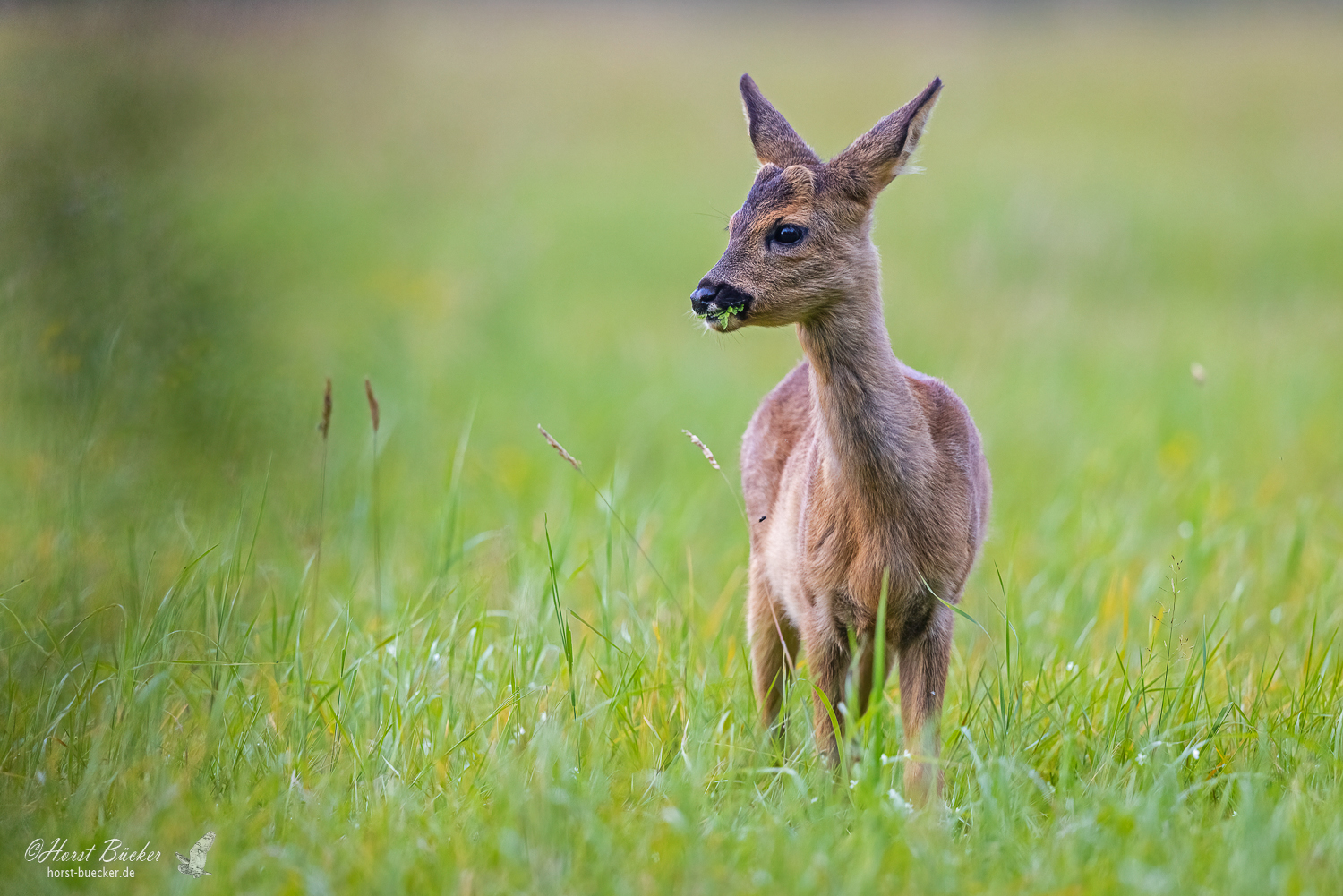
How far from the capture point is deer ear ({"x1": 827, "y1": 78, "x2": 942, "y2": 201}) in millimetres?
3727

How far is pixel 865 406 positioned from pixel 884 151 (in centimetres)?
76

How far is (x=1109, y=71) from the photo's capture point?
19.2 m

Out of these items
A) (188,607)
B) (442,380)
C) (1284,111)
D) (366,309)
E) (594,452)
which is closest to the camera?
(188,607)

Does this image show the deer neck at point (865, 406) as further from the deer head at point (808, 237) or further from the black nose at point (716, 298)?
the black nose at point (716, 298)

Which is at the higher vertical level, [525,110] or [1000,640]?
[525,110]

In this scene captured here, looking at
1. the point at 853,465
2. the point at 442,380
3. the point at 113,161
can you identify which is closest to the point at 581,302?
the point at 442,380

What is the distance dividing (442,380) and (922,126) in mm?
5309

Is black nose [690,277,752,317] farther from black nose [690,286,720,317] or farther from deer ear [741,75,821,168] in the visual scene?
deer ear [741,75,821,168]

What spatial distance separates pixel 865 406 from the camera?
362 cm

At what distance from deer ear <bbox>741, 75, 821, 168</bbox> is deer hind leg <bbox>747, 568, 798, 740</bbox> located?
1.37 metres

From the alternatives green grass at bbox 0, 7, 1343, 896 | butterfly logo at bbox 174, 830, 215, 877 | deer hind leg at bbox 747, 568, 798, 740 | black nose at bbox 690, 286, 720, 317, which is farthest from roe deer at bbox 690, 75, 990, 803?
butterfly logo at bbox 174, 830, 215, 877

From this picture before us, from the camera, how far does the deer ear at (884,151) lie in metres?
3.73

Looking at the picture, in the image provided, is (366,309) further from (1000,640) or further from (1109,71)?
(1109,71)

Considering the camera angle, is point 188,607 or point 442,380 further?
point 442,380
